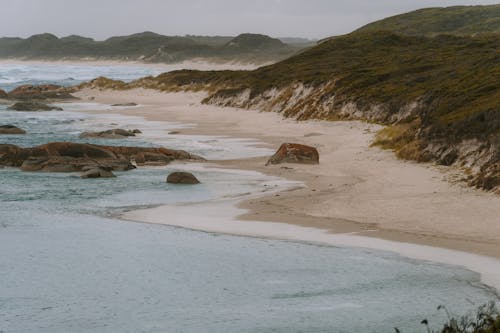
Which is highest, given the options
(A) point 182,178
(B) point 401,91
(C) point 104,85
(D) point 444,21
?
(D) point 444,21

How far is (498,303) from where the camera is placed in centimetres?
Answer: 1330

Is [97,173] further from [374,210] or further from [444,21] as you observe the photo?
[444,21]

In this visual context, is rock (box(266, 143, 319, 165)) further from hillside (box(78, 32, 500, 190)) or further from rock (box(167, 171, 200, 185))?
rock (box(167, 171, 200, 185))

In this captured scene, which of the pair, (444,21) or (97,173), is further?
(444,21)

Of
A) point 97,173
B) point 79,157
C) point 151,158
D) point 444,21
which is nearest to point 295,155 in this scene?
point 151,158

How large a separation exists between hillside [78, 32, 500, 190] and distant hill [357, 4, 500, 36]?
115 feet

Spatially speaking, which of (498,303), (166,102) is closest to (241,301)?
(498,303)

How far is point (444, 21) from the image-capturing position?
133500mm

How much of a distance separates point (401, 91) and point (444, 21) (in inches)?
3646

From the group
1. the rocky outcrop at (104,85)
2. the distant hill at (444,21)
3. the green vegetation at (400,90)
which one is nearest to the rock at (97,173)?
the green vegetation at (400,90)

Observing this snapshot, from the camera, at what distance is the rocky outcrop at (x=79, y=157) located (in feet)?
97.8

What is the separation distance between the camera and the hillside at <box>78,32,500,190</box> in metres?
28.2

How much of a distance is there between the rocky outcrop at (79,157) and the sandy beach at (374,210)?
2999mm

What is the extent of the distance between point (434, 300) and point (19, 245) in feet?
33.6
